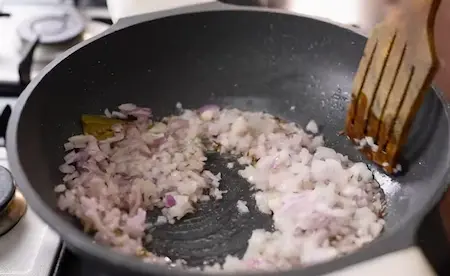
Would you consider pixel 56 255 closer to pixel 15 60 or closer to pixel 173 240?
pixel 173 240

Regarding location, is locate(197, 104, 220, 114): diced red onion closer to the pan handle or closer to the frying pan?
the frying pan

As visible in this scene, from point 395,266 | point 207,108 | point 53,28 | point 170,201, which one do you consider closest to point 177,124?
point 207,108

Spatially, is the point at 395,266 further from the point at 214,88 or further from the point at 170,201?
the point at 214,88

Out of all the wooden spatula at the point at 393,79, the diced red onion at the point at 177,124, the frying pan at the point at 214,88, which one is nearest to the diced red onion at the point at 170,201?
the frying pan at the point at 214,88

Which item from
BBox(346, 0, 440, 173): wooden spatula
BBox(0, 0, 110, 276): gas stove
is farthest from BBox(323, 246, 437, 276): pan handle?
BBox(0, 0, 110, 276): gas stove

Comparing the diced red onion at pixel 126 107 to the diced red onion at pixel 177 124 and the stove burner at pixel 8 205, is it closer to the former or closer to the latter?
the diced red onion at pixel 177 124

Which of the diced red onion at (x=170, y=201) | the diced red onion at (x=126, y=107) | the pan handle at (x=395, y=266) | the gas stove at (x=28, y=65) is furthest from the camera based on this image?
the diced red onion at (x=126, y=107)
